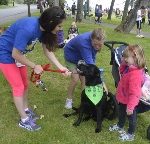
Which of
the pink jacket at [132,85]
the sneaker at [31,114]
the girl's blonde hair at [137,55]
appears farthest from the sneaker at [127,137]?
the sneaker at [31,114]

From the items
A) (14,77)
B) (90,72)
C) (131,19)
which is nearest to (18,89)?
(14,77)

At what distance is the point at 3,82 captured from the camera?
24.9ft

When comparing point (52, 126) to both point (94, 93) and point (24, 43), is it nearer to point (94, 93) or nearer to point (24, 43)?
point (94, 93)

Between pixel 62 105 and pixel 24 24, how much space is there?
7.19 feet

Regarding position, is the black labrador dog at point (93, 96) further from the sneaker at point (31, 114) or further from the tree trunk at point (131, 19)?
the tree trunk at point (131, 19)

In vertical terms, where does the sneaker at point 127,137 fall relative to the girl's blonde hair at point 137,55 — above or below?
below

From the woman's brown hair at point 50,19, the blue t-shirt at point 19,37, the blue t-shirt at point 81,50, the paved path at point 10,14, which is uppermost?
the woman's brown hair at point 50,19

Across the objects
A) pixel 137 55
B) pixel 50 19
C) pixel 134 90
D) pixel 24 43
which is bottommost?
pixel 134 90

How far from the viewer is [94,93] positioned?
514cm

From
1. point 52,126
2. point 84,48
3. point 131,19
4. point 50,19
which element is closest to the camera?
point 50,19

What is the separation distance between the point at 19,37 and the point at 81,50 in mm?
1183

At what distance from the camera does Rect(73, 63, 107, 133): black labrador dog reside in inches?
198

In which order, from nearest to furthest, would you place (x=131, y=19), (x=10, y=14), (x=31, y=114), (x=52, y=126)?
(x=52, y=126) < (x=31, y=114) < (x=131, y=19) < (x=10, y=14)

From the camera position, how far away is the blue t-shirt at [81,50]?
520cm
